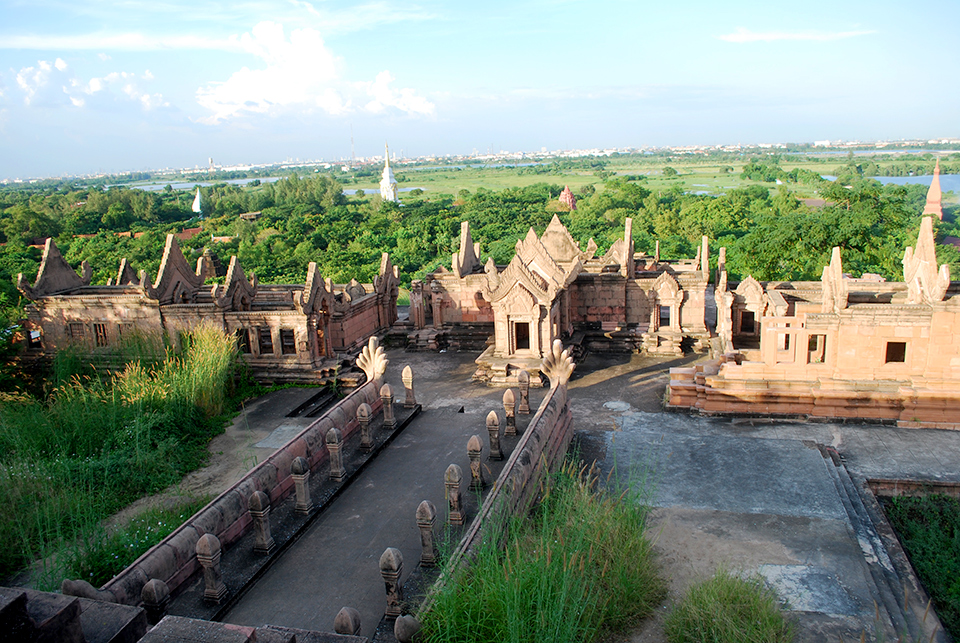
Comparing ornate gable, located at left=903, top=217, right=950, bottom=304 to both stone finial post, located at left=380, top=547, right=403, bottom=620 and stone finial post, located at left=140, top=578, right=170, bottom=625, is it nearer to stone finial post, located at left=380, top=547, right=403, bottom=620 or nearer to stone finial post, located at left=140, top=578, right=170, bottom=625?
stone finial post, located at left=380, top=547, right=403, bottom=620

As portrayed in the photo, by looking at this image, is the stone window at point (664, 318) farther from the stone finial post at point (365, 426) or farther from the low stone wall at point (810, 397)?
the stone finial post at point (365, 426)

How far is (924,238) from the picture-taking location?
66.2 ft

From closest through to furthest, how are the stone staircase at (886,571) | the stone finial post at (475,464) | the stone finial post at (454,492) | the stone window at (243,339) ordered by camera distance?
1. the stone staircase at (886,571)
2. the stone finial post at (454,492)
3. the stone finial post at (475,464)
4. the stone window at (243,339)

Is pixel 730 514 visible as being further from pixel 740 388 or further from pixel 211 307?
pixel 211 307

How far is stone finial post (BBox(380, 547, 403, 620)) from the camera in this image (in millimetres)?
9734

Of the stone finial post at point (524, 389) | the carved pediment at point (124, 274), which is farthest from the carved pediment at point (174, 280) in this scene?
the stone finial post at point (524, 389)

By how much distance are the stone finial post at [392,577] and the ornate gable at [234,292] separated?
18.1 m

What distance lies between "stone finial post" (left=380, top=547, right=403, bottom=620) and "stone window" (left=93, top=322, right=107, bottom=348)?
870 inches

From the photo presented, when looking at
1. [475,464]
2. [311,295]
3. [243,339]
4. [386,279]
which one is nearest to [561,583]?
[475,464]

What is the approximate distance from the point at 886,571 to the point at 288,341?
20.7m

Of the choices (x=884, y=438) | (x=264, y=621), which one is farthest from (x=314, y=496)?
(x=884, y=438)

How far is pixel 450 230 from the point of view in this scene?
329 ft

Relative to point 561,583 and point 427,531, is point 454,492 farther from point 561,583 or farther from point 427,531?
point 561,583

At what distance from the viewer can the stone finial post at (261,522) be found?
11.7 meters
